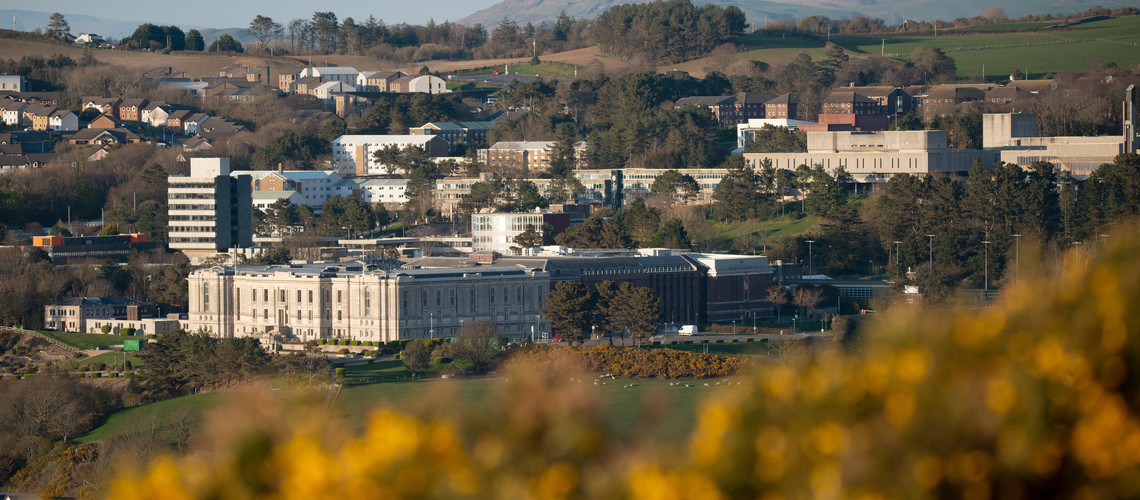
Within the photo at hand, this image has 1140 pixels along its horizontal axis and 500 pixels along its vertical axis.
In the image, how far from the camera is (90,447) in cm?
4247

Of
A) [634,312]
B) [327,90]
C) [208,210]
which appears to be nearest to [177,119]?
[327,90]

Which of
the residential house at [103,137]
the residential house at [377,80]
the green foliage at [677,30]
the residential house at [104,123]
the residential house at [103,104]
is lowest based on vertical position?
the residential house at [103,137]

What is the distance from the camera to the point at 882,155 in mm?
87062

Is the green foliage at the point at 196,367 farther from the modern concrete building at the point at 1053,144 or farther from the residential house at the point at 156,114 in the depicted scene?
the residential house at the point at 156,114

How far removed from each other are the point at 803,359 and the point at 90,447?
37.2 meters

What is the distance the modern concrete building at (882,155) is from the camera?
85375 mm

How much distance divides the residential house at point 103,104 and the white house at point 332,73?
2089cm

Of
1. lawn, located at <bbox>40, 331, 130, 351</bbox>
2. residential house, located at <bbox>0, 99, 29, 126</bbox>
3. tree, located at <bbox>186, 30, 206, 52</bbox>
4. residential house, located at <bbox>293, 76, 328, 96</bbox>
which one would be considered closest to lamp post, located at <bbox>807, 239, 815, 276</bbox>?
lawn, located at <bbox>40, 331, 130, 351</bbox>

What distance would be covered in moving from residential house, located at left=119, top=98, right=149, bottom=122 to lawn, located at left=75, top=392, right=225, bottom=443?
251 ft

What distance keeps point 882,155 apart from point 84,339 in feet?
145

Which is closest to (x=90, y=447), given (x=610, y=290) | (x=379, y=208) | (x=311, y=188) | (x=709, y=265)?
(x=610, y=290)

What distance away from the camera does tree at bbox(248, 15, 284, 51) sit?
163 metres

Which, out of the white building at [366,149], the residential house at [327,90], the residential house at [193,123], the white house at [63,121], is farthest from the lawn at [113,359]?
the residential house at [327,90]

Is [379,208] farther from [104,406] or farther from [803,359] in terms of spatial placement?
[803,359]
